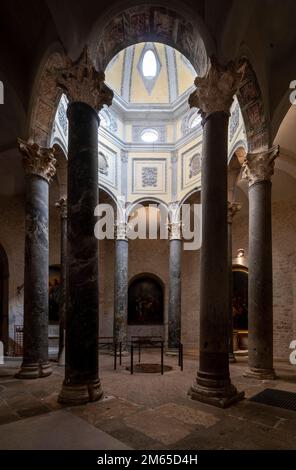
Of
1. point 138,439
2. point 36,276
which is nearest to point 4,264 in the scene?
point 36,276

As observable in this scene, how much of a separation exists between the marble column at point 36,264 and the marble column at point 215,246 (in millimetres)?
3731

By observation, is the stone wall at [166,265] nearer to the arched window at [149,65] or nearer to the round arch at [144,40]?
the round arch at [144,40]

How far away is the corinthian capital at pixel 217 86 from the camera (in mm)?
5680

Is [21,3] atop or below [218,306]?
atop

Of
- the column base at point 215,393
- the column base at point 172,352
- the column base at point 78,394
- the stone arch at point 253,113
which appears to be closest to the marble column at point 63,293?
the column base at point 172,352

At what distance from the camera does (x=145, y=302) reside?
17.1 metres

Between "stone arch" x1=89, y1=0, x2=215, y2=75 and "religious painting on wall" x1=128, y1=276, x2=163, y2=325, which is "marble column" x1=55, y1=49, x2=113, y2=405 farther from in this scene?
"religious painting on wall" x1=128, y1=276, x2=163, y2=325

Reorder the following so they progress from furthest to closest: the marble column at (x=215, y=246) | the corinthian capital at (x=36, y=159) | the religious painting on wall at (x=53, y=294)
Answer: the religious painting on wall at (x=53, y=294)
the corinthian capital at (x=36, y=159)
the marble column at (x=215, y=246)

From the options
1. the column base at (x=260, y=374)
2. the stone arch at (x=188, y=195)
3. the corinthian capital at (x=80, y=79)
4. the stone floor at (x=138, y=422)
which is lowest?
the column base at (x=260, y=374)

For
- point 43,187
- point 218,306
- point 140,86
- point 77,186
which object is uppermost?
point 140,86

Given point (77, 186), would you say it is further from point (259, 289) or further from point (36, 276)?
point (259, 289)

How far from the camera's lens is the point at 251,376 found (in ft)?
23.9

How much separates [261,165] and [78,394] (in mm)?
6287

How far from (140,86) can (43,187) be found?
986cm
